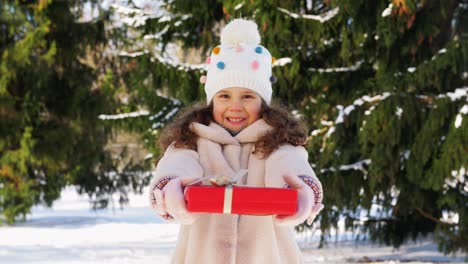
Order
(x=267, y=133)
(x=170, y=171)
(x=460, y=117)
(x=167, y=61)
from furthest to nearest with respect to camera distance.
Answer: (x=167, y=61) < (x=460, y=117) < (x=267, y=133) < (x=170, y=171)

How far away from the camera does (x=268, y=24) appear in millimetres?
7445

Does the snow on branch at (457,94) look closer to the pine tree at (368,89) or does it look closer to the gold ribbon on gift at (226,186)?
the pine tree at (368,89)

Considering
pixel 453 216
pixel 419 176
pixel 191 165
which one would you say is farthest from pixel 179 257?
pixel 453 216

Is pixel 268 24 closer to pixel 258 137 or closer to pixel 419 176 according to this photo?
pixel 419 176

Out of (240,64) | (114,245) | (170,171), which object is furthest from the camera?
(114,245)

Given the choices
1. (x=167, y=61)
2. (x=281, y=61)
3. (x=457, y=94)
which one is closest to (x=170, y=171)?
(x=457, y=94)

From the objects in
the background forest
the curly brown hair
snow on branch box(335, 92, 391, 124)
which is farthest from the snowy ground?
the curly brown hair

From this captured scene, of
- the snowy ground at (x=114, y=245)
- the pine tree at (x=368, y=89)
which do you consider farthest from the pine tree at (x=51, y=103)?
the pine tree at (x=368, y=89)

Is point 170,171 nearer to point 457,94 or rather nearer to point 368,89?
point 457,94

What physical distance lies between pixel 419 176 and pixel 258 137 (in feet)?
14.4

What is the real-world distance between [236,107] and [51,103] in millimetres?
10098

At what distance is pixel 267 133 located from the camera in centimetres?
277

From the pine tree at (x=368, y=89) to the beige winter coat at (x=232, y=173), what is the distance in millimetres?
3792

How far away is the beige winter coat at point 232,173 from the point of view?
2695 mm
